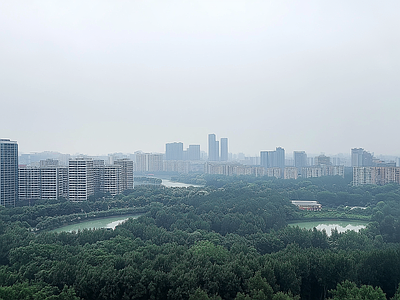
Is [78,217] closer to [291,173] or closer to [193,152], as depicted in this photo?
[291,173]

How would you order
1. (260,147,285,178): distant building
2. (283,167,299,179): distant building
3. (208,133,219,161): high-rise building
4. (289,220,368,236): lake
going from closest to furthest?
1. (289,220,368,236): lake
2. (283,167,299,179): distant building
3. (260,147,285,178): distant building
4. (208,133,219,161): high-rise building

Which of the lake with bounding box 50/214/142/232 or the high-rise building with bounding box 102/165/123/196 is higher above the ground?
the high-rise building with bounding box 102/165/123/196

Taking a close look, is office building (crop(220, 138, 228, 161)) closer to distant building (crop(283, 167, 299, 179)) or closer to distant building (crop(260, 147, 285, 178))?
distant building (crop(260, 147, 285, 178))

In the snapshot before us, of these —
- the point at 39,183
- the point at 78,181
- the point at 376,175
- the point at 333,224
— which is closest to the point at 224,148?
the point at 376,175

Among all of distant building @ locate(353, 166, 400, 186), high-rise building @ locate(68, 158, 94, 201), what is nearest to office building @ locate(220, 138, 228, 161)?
distant building @ locate(353, 166, 400, 186)

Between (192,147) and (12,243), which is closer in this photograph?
(12,243)

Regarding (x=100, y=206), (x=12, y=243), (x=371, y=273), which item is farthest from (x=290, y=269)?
(x=100, y=206)

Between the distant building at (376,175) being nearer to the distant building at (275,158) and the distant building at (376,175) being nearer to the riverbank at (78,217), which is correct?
the riverbank at (78,217)

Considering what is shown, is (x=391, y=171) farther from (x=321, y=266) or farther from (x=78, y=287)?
(x=78, y=287)

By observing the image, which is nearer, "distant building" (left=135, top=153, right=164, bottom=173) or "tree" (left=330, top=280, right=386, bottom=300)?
"tree" (left=330, top=280, right=386, bottom=300)

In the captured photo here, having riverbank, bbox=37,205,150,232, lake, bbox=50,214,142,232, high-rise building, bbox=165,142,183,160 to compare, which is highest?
high-rise building, bbox=165,142,183,160
